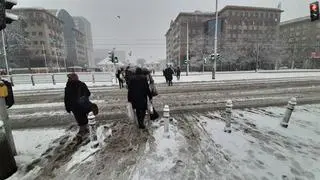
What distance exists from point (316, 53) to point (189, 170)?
6350 centimetres

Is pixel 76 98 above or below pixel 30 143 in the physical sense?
above

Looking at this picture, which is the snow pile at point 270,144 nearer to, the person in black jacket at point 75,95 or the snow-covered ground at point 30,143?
the person in black jacket at point 75,95

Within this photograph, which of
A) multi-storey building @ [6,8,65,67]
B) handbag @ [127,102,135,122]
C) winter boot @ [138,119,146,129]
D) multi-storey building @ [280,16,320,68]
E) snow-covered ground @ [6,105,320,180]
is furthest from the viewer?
multi-storey building @ [6,8,65,67]

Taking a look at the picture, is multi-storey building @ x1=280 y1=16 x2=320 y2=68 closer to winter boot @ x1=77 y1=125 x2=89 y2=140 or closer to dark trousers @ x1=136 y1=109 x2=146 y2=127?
dark trousers @ x1=136 y1=109 x2=146 y2=127

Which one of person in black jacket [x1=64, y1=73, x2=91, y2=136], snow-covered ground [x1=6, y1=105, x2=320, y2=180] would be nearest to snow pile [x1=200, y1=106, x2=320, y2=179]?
snow-covered ground [x1=6, y1=105, x2=320, y2=180]

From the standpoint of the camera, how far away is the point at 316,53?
1861 inches

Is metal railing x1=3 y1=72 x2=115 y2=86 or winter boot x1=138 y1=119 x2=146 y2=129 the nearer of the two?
winter boot x1=138 y1=119 x2=146 y2=129

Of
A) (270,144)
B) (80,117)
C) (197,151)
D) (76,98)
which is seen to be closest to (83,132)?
Result: (80,117)

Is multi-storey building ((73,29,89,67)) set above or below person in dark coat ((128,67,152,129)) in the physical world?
above

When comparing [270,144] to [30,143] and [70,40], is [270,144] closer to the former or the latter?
[30,143]

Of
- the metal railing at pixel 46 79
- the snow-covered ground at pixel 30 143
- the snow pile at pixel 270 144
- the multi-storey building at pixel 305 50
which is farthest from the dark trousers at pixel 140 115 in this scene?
the multi-storey building at pixel 305 50

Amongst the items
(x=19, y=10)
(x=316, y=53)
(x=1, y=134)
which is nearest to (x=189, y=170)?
(x=1, y=134)

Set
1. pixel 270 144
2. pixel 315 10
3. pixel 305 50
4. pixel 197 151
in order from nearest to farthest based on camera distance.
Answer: pixel 197 151 → pixel 270 144 → pixel 315 10 → pixel 305 50

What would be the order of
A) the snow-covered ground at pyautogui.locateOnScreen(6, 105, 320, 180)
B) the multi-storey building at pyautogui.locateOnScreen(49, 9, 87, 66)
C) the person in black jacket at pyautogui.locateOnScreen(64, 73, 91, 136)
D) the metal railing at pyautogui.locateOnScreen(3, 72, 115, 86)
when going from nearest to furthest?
the snow-covered ground at pyautogui.locateOnScreen(6, 105, 320, 180) < the person in black jacket at pyautogui.locateOnScreen(64, 73, 91, 136) < the metal railing at pyautogui.locateOnScreen(3, 72, 115, 86) < the multi-storey building at pyautogui.locateOnScreen(49, 9, 87, 66)
